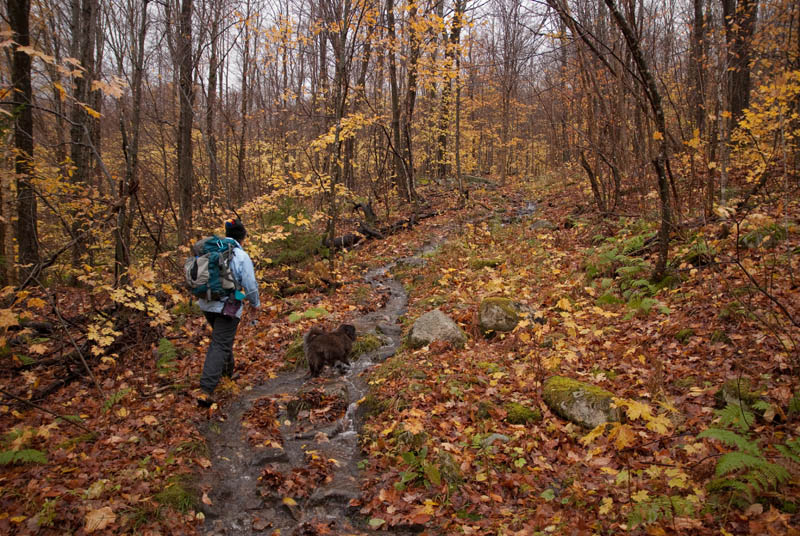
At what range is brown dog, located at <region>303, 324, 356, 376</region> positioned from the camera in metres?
6.59

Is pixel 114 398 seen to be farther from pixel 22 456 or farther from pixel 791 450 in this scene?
pixel 791 450

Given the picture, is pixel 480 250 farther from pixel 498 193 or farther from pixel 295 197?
pixel 498 193

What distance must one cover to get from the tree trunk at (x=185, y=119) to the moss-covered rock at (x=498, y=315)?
26.6 ft

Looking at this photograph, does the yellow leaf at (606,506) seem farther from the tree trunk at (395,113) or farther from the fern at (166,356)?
the tree trunk at (395,113)

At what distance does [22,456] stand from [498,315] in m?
6.07

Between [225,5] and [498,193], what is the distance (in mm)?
13037

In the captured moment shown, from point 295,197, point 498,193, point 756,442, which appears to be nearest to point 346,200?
point 295,197

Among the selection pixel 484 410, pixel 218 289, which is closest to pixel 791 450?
pixel 484 410

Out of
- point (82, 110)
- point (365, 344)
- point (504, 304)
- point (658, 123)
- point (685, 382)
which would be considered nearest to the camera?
point (685, 382)

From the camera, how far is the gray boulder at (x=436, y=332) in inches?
262

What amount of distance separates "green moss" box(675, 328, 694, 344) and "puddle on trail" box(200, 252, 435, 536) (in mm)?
4071

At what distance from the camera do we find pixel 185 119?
38.1 ft

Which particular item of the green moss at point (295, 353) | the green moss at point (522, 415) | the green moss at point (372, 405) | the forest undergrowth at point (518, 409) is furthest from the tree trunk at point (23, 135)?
the green moss at point (522, 415)

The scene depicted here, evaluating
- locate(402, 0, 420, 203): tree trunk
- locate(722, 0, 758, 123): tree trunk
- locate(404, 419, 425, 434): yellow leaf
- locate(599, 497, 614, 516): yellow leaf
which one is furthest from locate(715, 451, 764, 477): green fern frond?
locate(402, 0, 420, 203): tree trunk
